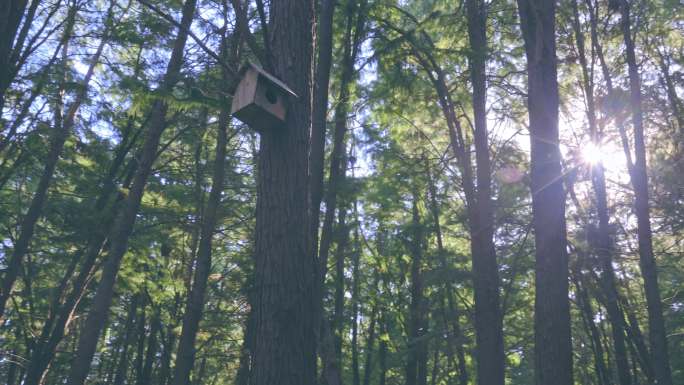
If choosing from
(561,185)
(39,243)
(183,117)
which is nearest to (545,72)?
(561,185)

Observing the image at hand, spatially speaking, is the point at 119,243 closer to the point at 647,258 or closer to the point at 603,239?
the point at 647,258

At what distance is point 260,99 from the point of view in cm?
375

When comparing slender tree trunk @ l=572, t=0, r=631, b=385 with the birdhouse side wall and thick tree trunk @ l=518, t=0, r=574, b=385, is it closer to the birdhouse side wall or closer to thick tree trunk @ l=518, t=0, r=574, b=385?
thick tree trunk @ l=518, t=0, r=574, b=385

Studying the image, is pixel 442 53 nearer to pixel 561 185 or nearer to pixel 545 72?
pixel 545 72

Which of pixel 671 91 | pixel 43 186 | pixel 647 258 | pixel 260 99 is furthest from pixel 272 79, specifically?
pixel 671 91

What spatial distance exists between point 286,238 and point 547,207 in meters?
3.73

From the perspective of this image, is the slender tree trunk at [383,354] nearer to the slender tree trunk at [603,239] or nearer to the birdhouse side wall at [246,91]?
the slender tree trunk at [603,239]

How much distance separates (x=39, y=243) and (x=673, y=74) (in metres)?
15.4

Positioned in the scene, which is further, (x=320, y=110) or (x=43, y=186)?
(x=43, y=186)

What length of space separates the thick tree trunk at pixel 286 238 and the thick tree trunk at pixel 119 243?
146 inches

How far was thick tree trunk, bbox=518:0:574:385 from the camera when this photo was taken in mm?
5695

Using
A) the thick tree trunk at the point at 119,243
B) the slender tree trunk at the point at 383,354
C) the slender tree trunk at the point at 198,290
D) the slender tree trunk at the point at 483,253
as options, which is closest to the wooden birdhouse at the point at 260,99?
the thick tree trunk at the point at 119,243

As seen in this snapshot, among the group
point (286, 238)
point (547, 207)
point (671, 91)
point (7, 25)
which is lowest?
point (286, 238)

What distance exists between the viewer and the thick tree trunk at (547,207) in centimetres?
570
